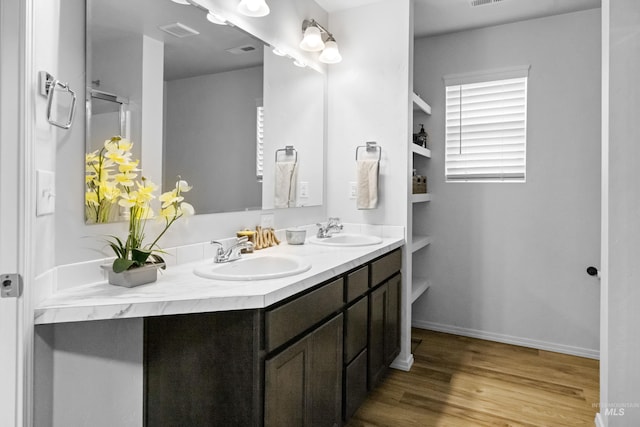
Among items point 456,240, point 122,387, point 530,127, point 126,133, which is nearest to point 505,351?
point 456,240

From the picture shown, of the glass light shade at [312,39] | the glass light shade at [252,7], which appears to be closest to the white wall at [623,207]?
the glass light shade at [312,39]

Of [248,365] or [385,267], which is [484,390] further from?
[248,365]

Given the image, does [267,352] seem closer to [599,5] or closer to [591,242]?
[591,242]

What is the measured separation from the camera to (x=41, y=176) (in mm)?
1086

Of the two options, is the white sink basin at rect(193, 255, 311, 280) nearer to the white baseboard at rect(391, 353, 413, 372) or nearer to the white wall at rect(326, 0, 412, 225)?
the white wall at rect(326, 0, 412, 225)

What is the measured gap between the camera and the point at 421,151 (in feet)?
10.1

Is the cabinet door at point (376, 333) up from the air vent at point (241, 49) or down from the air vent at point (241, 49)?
down

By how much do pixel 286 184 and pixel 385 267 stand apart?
790 millimetres

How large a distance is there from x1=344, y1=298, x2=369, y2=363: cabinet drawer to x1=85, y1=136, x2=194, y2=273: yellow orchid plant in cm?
92

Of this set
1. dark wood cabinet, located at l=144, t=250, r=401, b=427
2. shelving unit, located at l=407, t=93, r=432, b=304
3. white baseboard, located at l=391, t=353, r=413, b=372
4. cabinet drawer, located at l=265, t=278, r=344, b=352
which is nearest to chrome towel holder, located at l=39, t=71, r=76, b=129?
dark wood cabinet, located at l=144, t=250, r=401, b=427

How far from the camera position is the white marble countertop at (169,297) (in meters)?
1.09

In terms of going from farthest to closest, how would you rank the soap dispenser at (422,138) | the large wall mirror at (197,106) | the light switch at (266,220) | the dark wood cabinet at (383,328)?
the soap dispenser at (422,138)
the light switch at (266,220)
the dark wood cabinet at (383,328)
the large wall mirror at (197,106)

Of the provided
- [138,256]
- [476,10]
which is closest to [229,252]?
[138,256]

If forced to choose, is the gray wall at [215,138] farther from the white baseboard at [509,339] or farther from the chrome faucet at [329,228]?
the white baseboard at [509,339]
